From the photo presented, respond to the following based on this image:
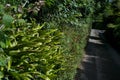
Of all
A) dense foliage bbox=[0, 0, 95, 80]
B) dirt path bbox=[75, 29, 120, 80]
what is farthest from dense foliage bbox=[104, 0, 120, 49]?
dense foliage bbox=[0, 0, 95, 80]

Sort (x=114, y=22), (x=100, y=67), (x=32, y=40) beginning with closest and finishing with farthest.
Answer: (x=32, y=40) < (x=100, y=67) < (x=114, y=22)

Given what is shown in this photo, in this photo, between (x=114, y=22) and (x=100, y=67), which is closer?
(x=100, y=67)

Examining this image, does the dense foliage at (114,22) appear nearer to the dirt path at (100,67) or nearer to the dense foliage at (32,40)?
the dirt path at (100,67)

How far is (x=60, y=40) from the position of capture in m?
5.27

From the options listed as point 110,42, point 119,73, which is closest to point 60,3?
point 119,73

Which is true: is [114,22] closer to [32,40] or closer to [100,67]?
[100,67]

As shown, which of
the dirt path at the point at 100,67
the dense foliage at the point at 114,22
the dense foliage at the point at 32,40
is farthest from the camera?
the dense foliage at the point at 114,22

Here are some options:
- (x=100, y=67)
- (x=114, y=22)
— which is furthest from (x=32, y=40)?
(x=114, y=22)

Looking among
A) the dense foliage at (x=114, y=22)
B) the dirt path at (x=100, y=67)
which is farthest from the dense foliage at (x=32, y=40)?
the dense foliage at (x=114, y=22)

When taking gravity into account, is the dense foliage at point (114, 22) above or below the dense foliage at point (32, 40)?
below

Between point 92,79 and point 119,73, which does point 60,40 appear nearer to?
point 92,79

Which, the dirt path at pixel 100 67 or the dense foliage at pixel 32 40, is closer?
the dense foliage at pixel 32 40

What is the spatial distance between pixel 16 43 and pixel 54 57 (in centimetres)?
69

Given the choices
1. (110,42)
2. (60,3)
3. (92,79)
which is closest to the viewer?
(60,3)
